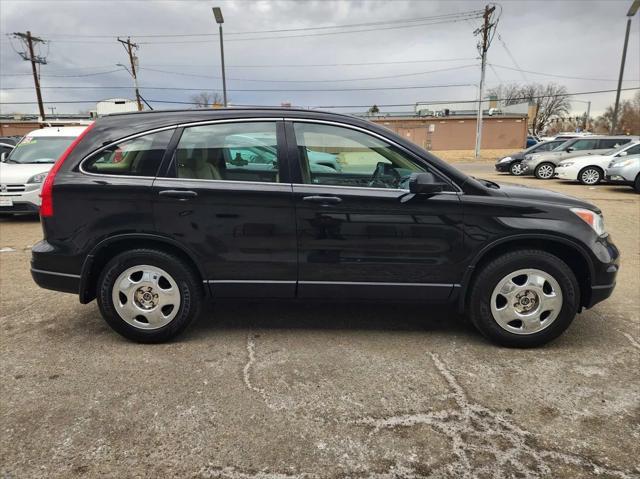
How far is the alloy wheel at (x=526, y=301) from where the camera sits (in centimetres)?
333

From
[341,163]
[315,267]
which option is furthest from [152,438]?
[341,163]

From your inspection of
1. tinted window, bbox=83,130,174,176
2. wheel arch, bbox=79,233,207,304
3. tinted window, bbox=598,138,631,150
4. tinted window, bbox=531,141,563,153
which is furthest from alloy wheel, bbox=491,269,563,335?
tinted window, bbox=531,141,563,153

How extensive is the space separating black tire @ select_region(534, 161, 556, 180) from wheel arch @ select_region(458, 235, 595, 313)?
16052mm

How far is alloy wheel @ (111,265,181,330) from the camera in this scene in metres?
Result: 3.40

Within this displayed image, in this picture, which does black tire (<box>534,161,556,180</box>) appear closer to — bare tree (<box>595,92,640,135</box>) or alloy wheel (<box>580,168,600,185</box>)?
alloy wheel (<box>580,168,600,185</box>)

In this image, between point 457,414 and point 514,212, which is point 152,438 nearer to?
point 457,414

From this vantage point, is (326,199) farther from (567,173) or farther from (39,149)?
(567,173)

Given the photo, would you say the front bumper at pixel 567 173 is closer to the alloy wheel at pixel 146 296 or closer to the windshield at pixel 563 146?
the windshield at pixel 563 146

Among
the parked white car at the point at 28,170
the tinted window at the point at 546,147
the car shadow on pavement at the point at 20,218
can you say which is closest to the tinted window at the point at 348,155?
the parked white car at the point at 28,170

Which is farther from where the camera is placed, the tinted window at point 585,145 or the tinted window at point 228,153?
the tinted window at point 585,145

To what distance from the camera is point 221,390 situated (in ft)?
9.51

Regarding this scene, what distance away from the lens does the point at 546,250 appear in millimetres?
3438

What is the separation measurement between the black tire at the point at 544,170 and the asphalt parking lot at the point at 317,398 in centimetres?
1517

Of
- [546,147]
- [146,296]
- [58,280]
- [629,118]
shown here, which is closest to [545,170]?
[546,147]
